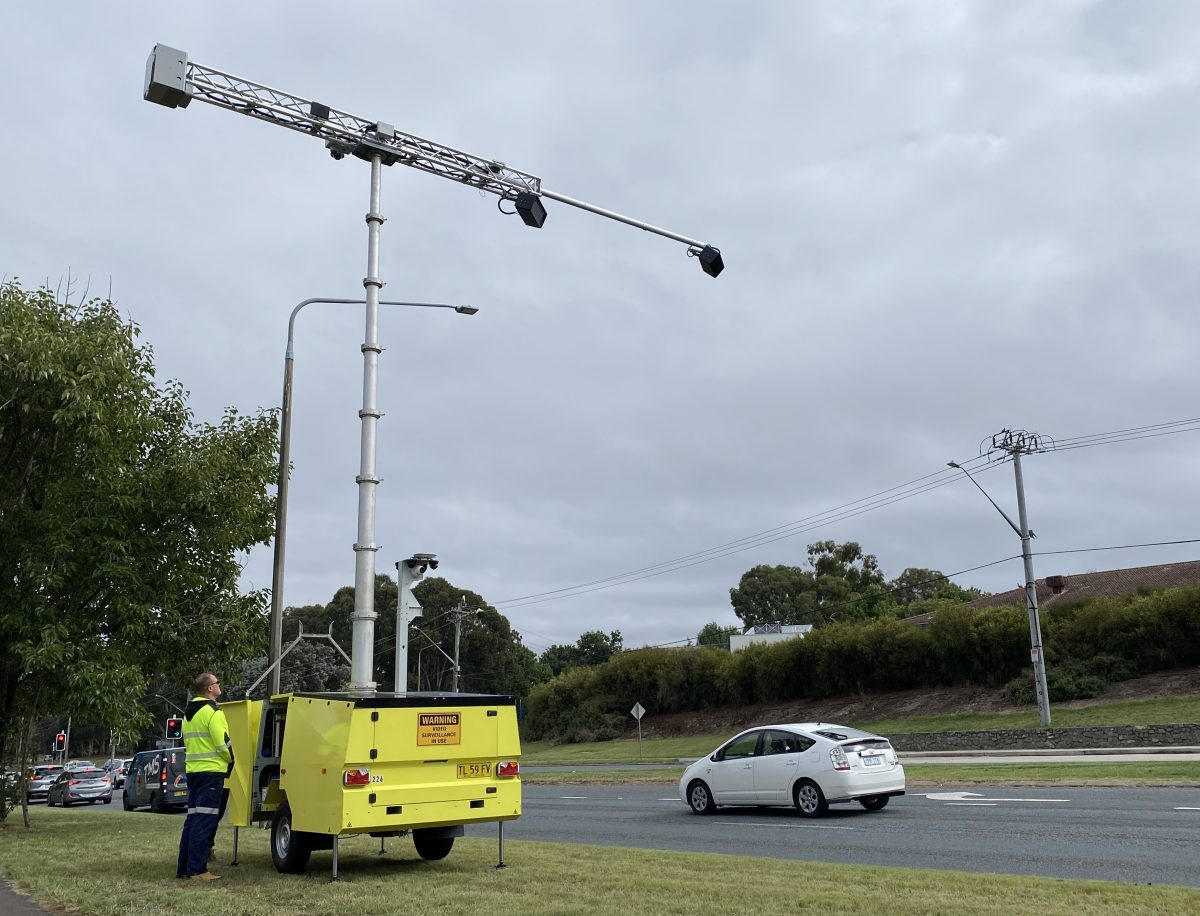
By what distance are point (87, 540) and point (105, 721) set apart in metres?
2.83

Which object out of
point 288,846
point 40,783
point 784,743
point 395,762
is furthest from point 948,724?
point 395,762

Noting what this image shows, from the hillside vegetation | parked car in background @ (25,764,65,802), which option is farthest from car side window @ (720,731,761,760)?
parked car in background @ (25,764,65,802)

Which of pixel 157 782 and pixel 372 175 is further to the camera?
pixel 157 782

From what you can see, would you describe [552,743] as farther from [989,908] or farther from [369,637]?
[989,908]

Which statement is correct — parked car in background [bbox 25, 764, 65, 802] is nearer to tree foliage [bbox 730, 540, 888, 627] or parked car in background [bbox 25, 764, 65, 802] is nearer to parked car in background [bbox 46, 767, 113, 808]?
parked car in background [bbox 46, 767, 113, 808]

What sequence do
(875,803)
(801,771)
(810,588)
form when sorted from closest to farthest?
1. (801,771)
2. (875,803)
3. (810,588)

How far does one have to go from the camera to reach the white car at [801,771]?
55.9 ft

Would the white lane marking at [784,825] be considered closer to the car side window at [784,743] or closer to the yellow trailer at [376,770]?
the car side window at [784,743]

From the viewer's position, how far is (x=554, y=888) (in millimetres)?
9344

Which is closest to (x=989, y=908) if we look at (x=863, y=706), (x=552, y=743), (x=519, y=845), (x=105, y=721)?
(x=519, y=845)

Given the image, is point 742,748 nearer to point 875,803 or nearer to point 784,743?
point 784,743

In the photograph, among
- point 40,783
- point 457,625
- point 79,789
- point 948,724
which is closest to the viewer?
point 79,789

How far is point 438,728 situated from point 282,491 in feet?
30.1

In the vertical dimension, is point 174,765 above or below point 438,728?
below
